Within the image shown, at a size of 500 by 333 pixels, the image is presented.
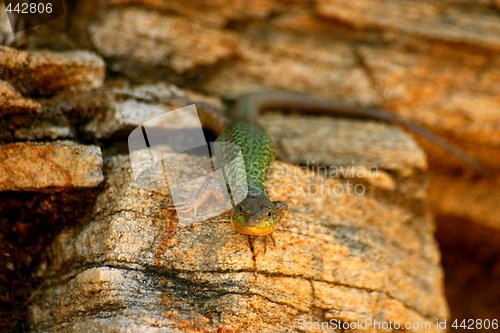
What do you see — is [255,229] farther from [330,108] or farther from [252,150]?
[330,108]

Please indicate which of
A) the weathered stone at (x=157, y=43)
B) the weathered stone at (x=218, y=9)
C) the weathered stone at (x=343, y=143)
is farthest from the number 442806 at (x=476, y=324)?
the weathered stone at (x=218, y=9)

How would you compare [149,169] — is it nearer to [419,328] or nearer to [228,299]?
[228,299]

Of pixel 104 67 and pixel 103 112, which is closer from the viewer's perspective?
pixel 103 112

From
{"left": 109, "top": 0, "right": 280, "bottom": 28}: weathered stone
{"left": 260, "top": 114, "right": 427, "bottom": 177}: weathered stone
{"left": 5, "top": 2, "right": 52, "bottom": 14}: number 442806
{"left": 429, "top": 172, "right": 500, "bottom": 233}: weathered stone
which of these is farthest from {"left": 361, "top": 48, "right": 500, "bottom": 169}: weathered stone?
{"left": 5, "top": 2, "right": 52, "bottom": 14}: number 442806

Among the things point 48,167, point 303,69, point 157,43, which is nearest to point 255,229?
point 48,167

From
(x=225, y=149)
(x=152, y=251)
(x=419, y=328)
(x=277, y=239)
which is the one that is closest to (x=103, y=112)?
(x=225, y=149)
